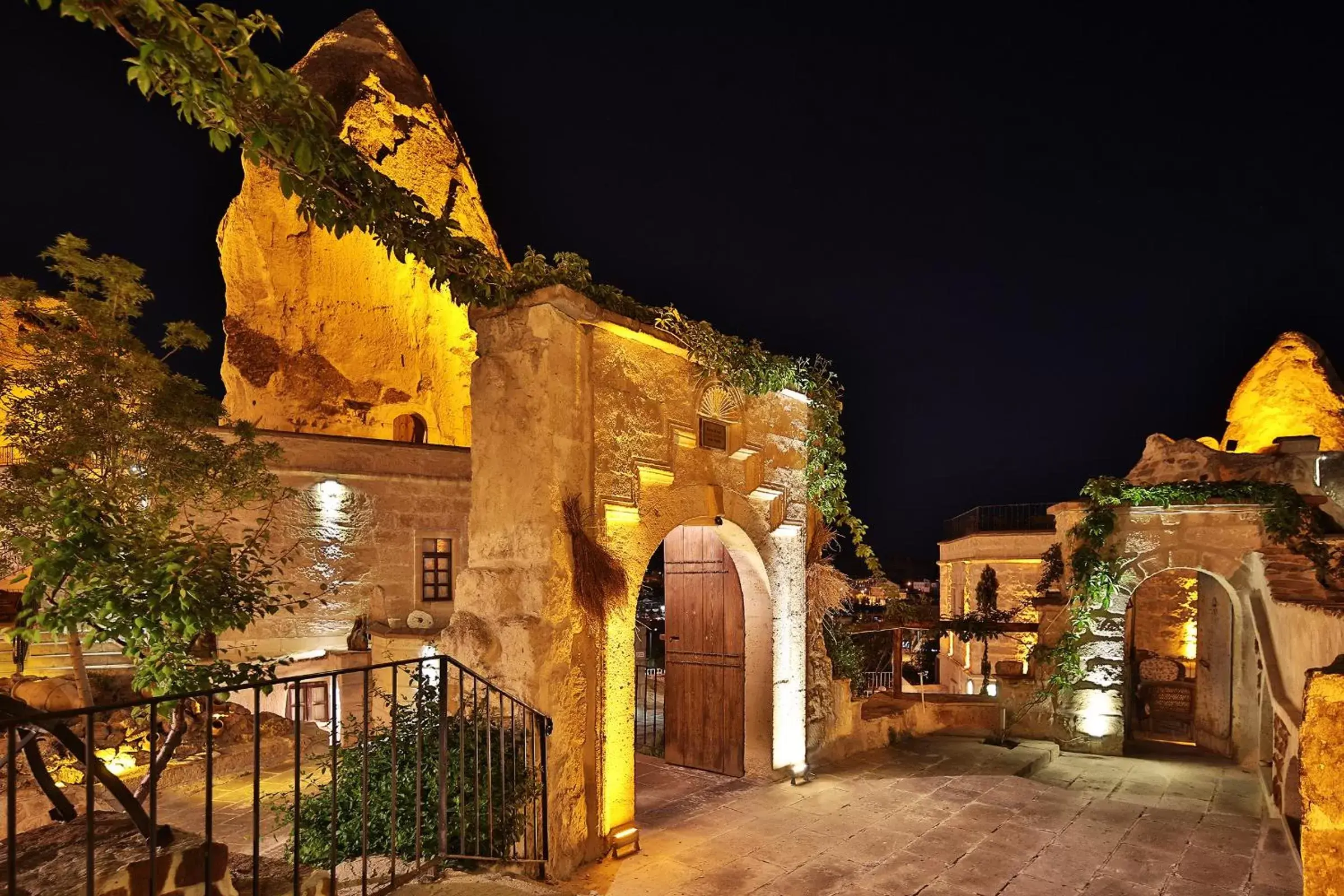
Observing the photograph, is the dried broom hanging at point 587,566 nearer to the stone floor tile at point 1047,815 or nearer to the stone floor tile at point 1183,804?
the stone floor tile at point 1047,815

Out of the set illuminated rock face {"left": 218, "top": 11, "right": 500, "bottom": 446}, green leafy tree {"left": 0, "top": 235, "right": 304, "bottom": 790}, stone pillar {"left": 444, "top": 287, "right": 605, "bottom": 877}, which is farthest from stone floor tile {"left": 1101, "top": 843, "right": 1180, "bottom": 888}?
illuminated rock face {"left": 218, "top": 11, "right": 500, "bottom": 446}

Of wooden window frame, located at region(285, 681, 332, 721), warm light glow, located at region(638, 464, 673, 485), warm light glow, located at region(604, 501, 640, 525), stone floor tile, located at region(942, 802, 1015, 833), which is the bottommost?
wooden window frame, located at region(285, 681, 332, 721)

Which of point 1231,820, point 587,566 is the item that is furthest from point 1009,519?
point 587,566

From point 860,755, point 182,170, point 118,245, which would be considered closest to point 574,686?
point 860,755

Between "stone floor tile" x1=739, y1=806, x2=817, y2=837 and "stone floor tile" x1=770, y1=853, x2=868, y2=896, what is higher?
"stone floor tile" x1=770, y1=853, x2=868, y2=896

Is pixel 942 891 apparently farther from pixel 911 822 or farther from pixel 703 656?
pixel 703 656

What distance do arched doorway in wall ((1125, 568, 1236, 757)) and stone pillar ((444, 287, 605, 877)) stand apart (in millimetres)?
7518

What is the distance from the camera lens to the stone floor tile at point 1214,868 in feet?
17.8

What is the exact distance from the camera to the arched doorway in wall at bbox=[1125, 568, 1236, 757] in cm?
1023

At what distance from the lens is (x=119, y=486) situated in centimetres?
543

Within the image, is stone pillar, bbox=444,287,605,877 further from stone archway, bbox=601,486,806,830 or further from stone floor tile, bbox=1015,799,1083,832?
stone floor tile, bbox=1015,799,1083,832

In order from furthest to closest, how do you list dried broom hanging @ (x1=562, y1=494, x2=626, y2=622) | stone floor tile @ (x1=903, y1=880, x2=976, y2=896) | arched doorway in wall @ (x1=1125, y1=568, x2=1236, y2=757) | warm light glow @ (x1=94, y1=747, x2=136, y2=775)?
arched doorway in wall @ (x1=1125, y1=568, x2=1236, y2=757) < warm light glow @ (x1=94, y1=747, x2=136, y2=775) < dried broom hanging @ (x1=562, y1=494, x2=626, y2=622) < stone floor tile @ (x1=903, y1=880, x2=976, y2=896)

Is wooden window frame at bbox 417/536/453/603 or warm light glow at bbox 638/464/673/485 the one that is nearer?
warm light glow at bbox 638/464/673/485

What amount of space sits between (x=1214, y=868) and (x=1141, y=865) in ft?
1.74
